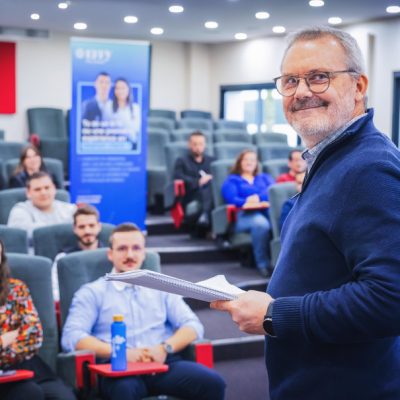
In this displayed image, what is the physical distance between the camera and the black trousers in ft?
11.2

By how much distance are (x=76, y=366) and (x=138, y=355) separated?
281 millimetres


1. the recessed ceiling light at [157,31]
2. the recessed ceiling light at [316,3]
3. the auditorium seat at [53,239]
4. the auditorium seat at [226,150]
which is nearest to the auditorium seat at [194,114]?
the recessed ceiling light at [157,31]

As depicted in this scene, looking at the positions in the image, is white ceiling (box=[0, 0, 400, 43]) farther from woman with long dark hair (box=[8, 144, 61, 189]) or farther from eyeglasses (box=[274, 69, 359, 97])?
eyeglasses (box=[274, 69, 359, 97])

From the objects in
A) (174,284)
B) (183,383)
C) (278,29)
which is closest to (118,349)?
(183,383)

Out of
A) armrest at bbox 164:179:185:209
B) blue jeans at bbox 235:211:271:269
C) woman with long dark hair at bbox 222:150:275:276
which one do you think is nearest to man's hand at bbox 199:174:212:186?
armrest at bbox 164:179:185:209

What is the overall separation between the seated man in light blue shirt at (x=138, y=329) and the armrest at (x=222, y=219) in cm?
295

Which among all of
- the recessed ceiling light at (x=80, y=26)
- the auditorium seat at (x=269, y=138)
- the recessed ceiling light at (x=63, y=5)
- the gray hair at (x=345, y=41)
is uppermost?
the recessed ceiling light at (x=80, y=26)

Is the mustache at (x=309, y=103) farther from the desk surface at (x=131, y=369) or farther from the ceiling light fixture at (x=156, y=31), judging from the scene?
the ceiling light fixture at (x=156, y=31)

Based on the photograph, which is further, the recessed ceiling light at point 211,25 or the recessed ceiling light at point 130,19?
the recessed ceiling light at point 211,25

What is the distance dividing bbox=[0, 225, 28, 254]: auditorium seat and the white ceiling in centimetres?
641

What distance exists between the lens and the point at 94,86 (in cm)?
647

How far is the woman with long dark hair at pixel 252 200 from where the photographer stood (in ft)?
21.9

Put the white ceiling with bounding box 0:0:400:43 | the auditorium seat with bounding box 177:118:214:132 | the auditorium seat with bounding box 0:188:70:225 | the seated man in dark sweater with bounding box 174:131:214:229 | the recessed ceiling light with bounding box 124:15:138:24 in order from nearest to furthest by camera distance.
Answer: the auditorium seat with bounding box 0:188:70:225, the seated man in dark sweater with bounding box 174:131:214:229, the white ceiling with bounding box 0:0:400:43, the recessed ceiling light with bounding box 124:15:138:24, the auditorium seat with bounding box 177:118:214:132

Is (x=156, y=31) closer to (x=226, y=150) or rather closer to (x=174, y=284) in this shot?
(x=226, y=150)
